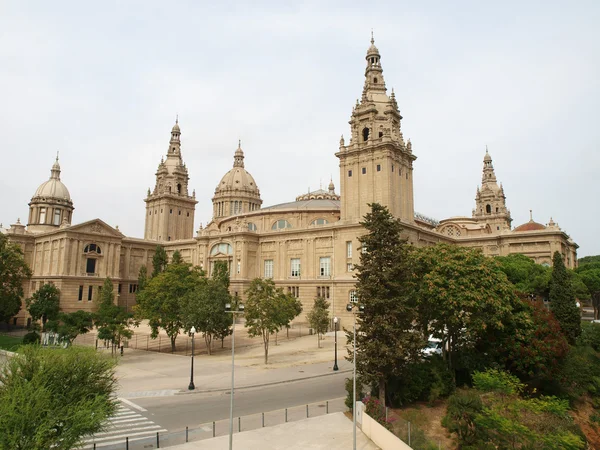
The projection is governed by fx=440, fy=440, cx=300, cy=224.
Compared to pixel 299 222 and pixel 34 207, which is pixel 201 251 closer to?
pixel 299 222

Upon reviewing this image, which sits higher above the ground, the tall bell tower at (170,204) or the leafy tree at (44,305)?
the tall bell tower at (170,204)

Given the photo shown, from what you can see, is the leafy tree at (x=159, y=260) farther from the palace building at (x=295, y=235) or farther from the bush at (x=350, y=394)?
the bush at (x=350, y=394)

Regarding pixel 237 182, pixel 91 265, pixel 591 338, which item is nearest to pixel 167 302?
pixel 91 265

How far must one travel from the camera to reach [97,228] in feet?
255

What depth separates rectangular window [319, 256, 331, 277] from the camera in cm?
6588

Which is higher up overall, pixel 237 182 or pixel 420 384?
pixel 237 182

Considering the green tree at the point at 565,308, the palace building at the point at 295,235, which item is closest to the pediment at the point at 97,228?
the palace building at the point at 295,235

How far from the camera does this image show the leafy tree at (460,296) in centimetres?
2927

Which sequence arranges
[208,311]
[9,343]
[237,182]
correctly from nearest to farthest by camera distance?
1. [208,311]
2. [9,343]
3. [237,182]

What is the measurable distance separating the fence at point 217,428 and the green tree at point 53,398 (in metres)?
2.59

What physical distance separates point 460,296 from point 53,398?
23599 mm

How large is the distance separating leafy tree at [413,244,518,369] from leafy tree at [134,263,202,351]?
24425 millimetres

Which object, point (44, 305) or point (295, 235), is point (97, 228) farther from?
point (295, 235)

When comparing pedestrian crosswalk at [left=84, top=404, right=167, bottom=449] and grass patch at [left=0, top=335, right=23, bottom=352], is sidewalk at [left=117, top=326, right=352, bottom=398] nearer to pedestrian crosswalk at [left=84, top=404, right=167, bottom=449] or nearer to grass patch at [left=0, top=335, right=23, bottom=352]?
pedestrian crosswalk at [left=84, top=404, right=167, bottom=449]
